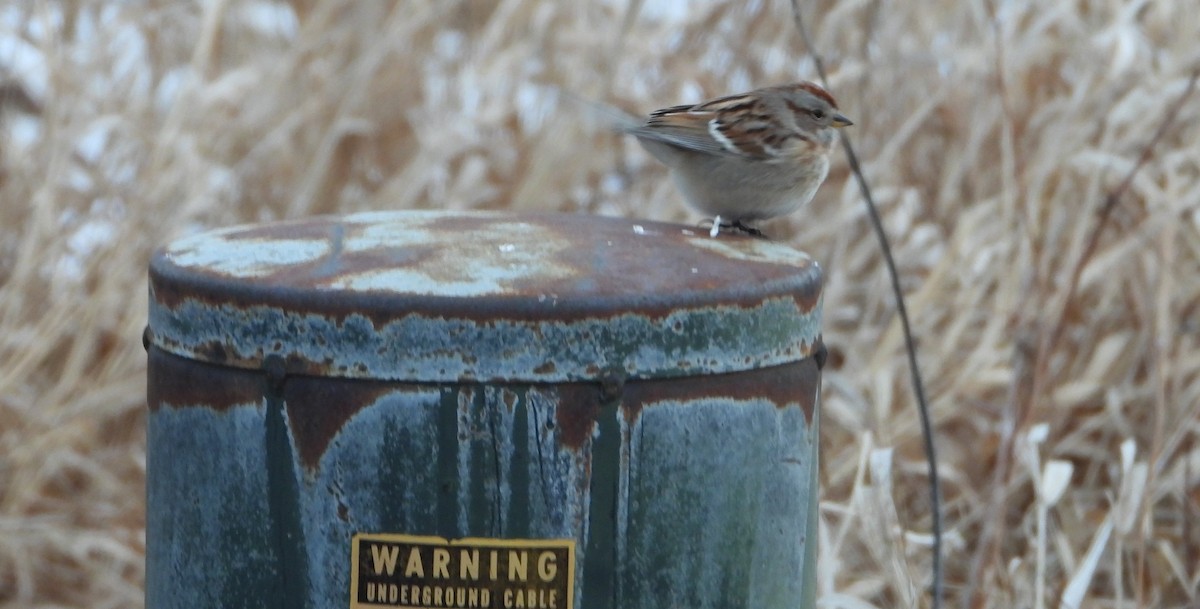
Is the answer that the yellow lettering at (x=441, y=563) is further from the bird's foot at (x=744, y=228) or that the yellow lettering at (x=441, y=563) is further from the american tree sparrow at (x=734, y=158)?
the american tree sparrow at (x=734, y=158)

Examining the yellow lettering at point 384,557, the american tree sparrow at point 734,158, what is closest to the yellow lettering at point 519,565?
the yellow lettering at point 384,557

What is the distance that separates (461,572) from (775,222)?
279cm

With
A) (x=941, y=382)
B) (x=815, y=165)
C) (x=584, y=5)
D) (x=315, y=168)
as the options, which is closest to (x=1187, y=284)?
(x=941, y=382)

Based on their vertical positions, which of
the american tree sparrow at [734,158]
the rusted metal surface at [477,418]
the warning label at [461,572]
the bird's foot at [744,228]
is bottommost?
the warning label at [461,572]

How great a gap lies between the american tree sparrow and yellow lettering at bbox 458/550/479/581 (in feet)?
4.42

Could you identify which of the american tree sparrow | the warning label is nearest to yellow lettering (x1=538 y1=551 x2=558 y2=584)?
the warning label

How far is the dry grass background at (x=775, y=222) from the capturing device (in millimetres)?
3592

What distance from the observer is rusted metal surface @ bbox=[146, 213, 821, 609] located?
1.63 meters

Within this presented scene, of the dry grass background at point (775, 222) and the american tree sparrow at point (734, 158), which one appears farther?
the dry grass background at point (775, 222)

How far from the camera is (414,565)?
1646 mm

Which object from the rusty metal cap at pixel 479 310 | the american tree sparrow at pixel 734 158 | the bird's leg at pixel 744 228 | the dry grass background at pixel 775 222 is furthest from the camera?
the dry grass background at pixel 775 222

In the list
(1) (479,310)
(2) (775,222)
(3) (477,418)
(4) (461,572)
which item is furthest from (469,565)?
(2) (775,222)

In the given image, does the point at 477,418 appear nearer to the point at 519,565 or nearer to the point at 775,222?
the point at 519,565

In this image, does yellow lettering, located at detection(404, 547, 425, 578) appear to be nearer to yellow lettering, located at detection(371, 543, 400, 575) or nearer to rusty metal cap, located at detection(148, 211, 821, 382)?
yellow lettering, located at detection(371, 543, 400, 575)
